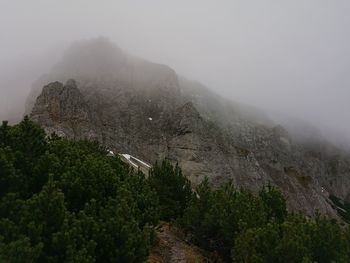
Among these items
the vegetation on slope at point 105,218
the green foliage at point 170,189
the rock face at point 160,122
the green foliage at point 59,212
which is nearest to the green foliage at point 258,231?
the vegetation on slope at point 105,218

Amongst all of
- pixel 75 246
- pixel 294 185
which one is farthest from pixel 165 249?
pixel 294 185

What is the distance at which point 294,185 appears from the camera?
14138 cm

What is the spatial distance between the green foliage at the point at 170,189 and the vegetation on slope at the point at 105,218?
159 inches

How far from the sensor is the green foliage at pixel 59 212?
592 inches

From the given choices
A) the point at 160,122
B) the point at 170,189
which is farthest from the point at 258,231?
the point at 160,122

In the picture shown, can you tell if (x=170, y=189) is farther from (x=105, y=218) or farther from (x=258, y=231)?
(x=105, y=218)

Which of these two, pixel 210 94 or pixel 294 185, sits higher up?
pixel 210 94

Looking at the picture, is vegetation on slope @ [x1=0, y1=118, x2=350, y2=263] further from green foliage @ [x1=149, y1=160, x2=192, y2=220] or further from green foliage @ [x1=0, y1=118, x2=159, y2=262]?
green foliage @ [x1=149, y1=160, x2=192, y2=220]

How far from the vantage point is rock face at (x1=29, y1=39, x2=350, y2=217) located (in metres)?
103

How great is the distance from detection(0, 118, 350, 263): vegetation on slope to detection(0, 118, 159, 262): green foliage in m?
0.03

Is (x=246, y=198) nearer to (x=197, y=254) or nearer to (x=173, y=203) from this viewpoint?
(x=197, y=254)

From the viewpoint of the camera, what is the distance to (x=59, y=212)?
640 inches

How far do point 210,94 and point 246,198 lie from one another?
5468 inches

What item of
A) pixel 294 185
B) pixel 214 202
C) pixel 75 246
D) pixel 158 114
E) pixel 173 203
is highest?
pixel 75 246
